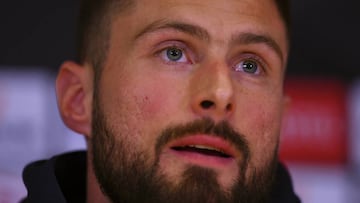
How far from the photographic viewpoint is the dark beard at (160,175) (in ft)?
3.46

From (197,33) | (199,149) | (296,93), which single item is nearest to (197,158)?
(199,149)

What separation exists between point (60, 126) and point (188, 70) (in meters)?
0.96

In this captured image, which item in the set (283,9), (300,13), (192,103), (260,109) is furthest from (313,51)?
(192,103)

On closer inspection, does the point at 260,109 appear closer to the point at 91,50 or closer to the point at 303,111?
the point at 91,50

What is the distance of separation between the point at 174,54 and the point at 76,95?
0.84 feet

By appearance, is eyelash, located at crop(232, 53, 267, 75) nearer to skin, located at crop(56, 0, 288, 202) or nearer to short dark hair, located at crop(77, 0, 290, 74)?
skin, located at crop(56, 0, 288, 202)

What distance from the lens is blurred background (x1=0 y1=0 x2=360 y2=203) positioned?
1.96 meters

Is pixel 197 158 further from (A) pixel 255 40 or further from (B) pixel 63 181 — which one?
(B) pixel 63 181

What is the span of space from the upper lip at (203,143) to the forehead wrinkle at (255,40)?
0.20 meters

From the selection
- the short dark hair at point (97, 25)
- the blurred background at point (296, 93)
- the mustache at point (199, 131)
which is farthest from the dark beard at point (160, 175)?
the blurred background at point (296, 93)

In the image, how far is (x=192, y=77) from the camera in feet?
3.63

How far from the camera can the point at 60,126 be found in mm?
1975

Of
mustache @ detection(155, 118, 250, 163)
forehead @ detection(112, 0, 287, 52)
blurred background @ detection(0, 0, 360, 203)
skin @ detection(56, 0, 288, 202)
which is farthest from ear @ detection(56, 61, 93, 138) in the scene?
blurred background @ detection(0, 0, 360, 203)

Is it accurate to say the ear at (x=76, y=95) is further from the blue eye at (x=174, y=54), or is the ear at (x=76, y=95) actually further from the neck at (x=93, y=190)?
the blue eye at (x=174, y=54)
